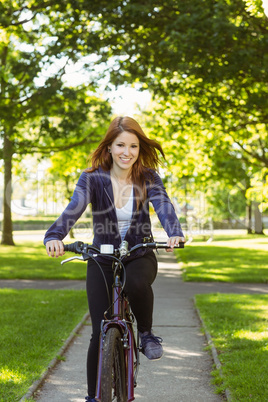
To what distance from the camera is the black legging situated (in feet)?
11.3

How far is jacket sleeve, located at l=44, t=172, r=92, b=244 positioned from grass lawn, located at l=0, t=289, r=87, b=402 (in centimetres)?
166

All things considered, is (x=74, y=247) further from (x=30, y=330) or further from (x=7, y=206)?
(x=7, y=206)

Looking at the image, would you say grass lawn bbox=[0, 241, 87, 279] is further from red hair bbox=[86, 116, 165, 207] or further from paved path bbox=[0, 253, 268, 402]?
red hair bbox=[86, 116, 165, 207]

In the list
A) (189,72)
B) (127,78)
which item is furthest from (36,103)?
(189,72)

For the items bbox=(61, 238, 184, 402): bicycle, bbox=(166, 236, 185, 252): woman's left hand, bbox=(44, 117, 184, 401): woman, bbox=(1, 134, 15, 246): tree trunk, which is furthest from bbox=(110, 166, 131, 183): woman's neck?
bbox=(1, 134, 15, 246): tree trunk

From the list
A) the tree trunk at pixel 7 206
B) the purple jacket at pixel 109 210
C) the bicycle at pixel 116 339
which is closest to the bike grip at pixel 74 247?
the bicycle at pixel 116 339

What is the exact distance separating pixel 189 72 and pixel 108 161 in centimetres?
963

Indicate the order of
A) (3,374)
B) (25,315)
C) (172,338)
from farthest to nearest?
(25,315)
(172,338)
(3,374)

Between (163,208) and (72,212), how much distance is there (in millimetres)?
596

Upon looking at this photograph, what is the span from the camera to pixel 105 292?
3.50 m

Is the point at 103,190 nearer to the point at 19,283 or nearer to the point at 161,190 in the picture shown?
the point at 161,190

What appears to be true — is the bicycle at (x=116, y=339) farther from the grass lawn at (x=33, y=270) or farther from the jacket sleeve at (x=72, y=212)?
the grass lawn at (x=33, y=270)

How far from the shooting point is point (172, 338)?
6793 mm

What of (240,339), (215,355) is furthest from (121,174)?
(240,339)
